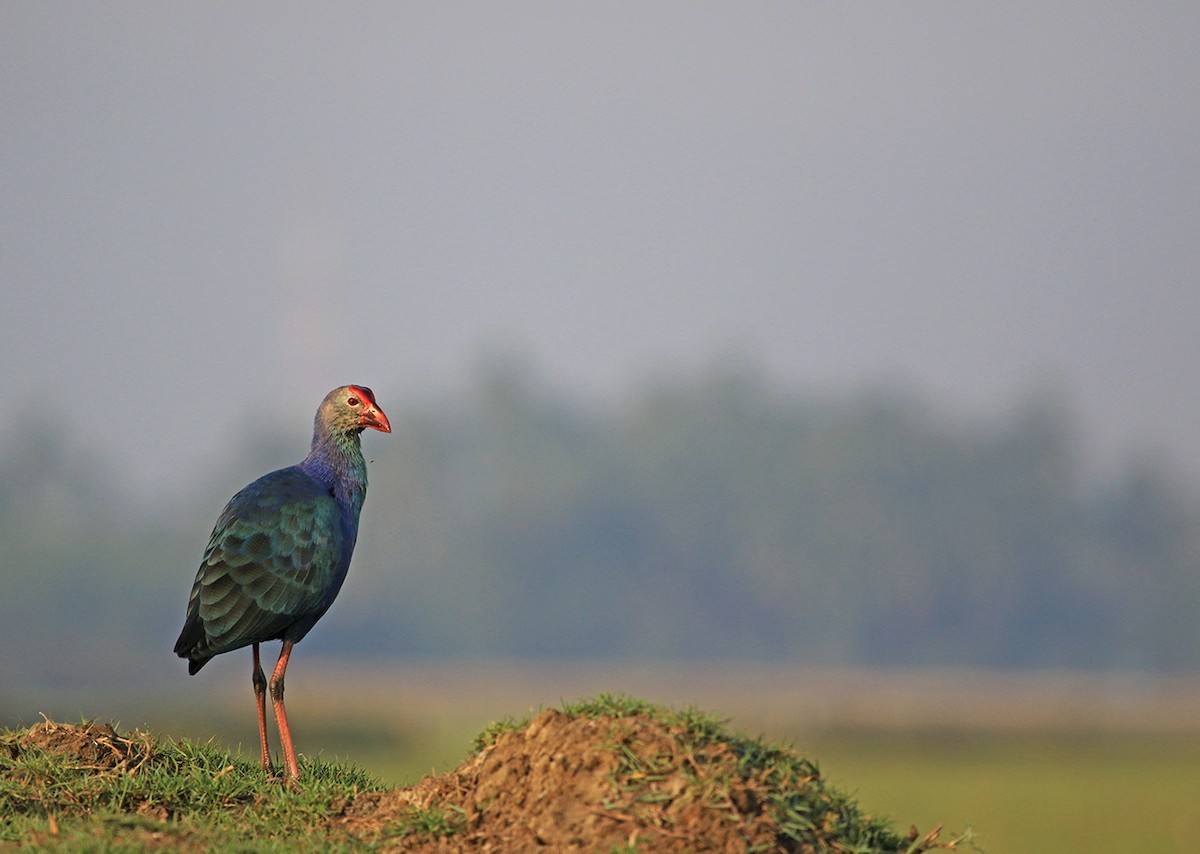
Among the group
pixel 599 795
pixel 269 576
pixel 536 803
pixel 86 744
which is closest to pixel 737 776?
pixel 599 795

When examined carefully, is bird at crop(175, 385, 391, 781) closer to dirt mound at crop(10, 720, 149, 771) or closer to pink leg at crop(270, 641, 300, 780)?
pink leg at crop(270, 641, 300, 780)

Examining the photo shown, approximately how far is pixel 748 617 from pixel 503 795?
331 feet

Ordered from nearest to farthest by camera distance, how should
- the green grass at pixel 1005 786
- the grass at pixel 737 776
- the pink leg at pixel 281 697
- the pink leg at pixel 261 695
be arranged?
the grass at pixel 737 776 → the pink leg at pixel 281 697 → the pink leg at pixel 261 695 → the green grass at pixel 1005 786

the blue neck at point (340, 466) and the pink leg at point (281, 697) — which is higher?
the blue neck at point (340, 466)

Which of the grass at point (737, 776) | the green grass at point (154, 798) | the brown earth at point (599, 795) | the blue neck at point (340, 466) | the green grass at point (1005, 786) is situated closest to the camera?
the brown earth at point (599, 795)

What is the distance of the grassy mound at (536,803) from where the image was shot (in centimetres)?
729

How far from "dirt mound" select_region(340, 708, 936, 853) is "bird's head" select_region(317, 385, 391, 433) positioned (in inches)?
141

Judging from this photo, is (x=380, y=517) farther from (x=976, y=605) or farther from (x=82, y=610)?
(x=976, y=605)

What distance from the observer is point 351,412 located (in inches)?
440

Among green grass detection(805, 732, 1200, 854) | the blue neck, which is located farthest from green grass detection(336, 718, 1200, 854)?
the blue neck

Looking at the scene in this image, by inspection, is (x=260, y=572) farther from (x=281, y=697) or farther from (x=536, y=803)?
(x=536, y=803)

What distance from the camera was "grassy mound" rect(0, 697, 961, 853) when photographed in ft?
23.9

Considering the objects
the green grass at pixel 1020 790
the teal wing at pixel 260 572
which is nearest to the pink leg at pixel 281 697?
the teal wing at pixel 260 572

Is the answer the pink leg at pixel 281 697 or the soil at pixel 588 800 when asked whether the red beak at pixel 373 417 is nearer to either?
the pink leg at pixel 281 697
